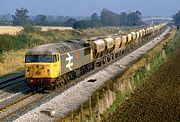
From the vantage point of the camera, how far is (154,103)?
25969 mm

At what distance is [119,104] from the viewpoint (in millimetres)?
25578

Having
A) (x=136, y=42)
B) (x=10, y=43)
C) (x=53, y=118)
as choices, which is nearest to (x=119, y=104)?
(x=53, y=118)

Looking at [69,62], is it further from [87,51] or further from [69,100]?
[87,51]

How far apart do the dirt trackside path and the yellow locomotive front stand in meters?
5.84

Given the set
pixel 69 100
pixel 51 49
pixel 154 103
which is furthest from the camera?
pixel 51 49

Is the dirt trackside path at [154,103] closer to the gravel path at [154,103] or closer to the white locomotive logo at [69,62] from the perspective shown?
the gravel path at [154,103]

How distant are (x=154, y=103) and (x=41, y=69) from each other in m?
8.40

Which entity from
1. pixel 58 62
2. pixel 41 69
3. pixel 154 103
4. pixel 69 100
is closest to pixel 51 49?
pixel 58 62

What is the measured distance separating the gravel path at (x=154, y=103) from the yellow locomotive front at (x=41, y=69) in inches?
230

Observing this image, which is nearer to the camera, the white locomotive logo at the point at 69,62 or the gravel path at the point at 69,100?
the gravel path at the point at 69,100

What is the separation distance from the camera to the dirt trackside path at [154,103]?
22234 millimetres

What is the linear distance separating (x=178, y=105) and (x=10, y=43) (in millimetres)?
39627

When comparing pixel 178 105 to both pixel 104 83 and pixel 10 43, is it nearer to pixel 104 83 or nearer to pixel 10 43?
pixel 104 83

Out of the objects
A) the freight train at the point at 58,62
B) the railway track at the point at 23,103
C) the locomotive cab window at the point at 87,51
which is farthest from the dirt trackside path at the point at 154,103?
the locomotive cab window at the point at 87,51
